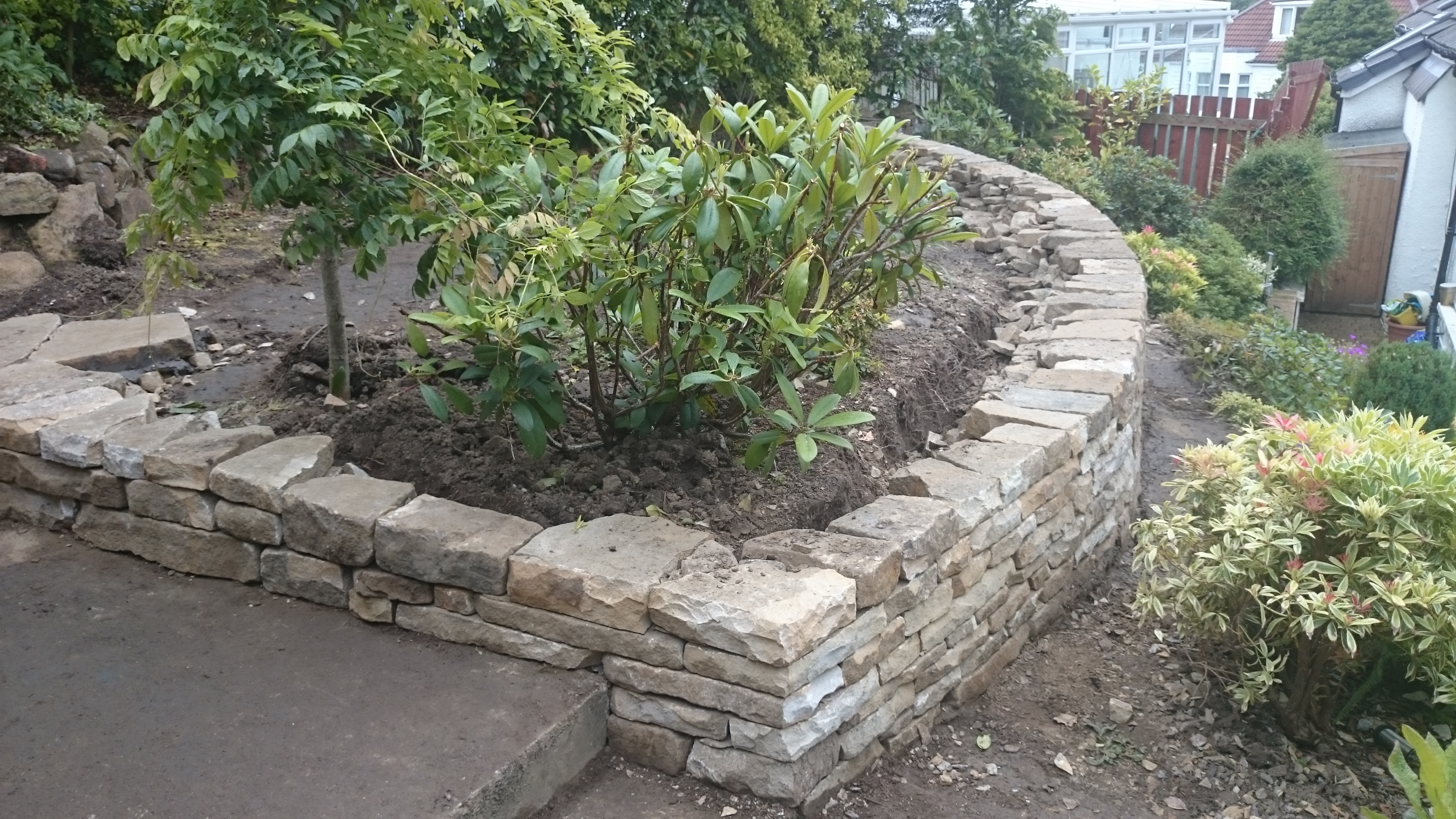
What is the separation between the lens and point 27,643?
9.66 ft

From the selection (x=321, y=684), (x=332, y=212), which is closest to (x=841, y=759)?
(x=321, y=684)

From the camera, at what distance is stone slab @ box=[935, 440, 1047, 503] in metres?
3.41

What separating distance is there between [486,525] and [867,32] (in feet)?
31.0

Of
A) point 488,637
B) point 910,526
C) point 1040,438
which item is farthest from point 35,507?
point 1040,438

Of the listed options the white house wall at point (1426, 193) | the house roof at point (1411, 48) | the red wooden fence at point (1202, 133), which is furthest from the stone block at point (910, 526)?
the white house wall at point (1426, 193)

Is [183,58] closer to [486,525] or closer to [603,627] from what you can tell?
[486,525]

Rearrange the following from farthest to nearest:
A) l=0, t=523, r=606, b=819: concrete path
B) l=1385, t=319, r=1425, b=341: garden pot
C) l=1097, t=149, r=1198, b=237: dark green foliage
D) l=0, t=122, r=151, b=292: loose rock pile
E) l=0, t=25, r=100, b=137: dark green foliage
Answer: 1. l=1385, t=319, r=1425, b=341: garden pot
2. l=1097, t=149, r=1198, b=237: dark green foliage
3. l=0, t=25, r=100, b=137: dark green foliage
4. l=0, t=122, r=151, b=292: loose rock pile
5. l=0, t=523, r=606, b=819: concrete path

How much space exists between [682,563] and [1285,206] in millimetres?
10461

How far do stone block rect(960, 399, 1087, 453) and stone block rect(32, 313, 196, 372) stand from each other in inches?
122

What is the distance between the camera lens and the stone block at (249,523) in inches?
124

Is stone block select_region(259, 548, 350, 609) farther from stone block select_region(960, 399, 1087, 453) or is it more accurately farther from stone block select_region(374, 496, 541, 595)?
stone block select_region(960, 399, 1087, 453)

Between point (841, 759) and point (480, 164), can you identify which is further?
point (480, 164)

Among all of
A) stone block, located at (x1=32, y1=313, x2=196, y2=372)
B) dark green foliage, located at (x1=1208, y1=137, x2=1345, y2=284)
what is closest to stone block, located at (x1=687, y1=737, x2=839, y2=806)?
stone block, located at (x1=32, y1=313, x2=196, y2=372)

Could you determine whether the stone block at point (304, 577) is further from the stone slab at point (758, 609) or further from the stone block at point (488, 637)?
the stone slab at point (758, 609)
